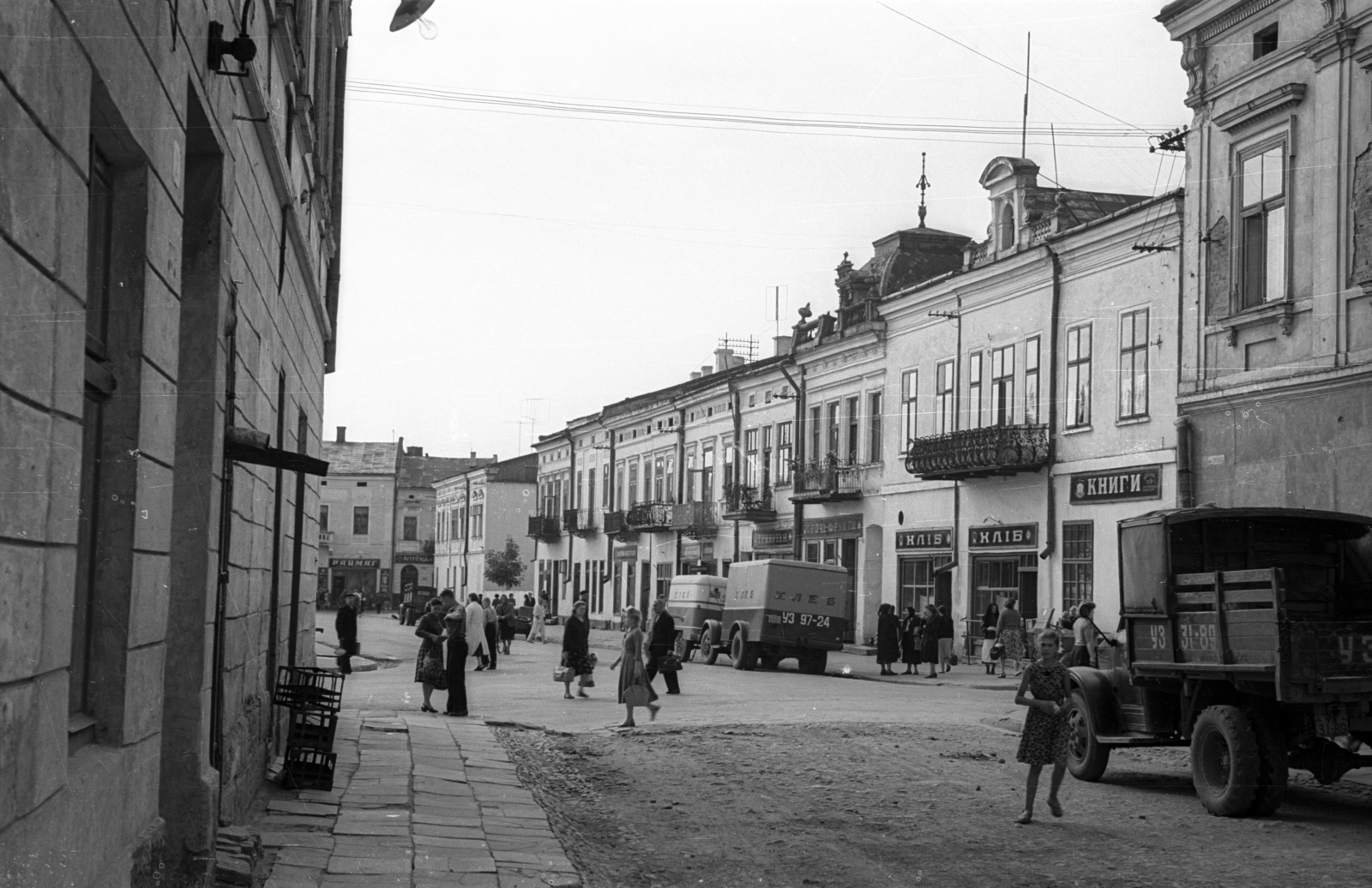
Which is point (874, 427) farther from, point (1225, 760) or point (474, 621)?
point (1225, 760)

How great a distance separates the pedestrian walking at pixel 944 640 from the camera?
105 feet

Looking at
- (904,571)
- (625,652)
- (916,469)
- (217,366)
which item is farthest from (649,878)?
(904,571)

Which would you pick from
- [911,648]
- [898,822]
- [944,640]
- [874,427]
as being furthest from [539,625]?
[898,822]

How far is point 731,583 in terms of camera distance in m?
34.7

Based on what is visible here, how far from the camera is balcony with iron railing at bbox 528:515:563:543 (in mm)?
73125

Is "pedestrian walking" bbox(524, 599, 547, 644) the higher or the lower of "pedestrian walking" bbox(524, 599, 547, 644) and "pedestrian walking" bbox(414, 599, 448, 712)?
the lower

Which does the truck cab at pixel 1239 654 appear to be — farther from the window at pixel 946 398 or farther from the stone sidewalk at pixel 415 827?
the window at pixel 946 398

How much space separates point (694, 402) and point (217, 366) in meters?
47.8

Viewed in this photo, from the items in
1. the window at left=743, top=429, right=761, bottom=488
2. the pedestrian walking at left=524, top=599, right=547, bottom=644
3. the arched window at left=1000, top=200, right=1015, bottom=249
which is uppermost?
the arched window at left=1000, top=200, right=1015, bottom=249

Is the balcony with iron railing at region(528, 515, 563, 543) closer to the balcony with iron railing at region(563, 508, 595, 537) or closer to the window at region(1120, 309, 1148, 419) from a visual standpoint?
the balcony with iron railing at region(563, 508, 595, 537)

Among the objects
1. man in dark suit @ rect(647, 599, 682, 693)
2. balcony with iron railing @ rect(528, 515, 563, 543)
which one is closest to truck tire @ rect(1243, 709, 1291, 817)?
man in dark suit @ rect(647, 599, 682, 693)

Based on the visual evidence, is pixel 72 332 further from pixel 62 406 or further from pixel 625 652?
pixel 625 652

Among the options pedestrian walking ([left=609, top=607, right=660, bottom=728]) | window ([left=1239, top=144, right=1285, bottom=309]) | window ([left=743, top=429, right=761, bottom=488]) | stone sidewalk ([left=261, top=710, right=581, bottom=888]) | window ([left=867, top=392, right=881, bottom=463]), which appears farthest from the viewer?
window ([left=743, top=429, right=761, bottom=488])

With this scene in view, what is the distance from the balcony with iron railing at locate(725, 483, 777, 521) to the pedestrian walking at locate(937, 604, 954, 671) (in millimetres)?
15025
